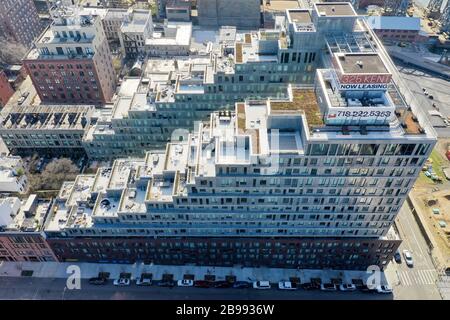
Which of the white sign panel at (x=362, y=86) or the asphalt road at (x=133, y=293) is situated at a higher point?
the white sign panel at (x=362, y=86)

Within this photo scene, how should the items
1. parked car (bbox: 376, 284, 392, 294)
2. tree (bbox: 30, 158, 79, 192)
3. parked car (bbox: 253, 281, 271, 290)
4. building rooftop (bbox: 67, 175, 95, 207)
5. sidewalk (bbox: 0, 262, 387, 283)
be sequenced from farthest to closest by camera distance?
tree (bbox: 30, 158, 79, 192), sidewalk (bbox: 0, 262, 387, 283), parked car (bbox: 253, 281, 271, 290), parked car (bbox: 376, 284, 392, 294), building rooftop (bbox: 67, 175, 95, 207)

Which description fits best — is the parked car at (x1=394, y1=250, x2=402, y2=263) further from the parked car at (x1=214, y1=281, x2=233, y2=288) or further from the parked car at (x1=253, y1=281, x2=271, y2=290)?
the parked car at (x1=214, y1=281, x2=233, y2=288)

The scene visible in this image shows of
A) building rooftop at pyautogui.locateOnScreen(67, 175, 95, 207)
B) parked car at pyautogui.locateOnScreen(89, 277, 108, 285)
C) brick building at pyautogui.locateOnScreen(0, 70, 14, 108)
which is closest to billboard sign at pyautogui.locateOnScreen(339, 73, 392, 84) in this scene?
building rooftop at pyautogui.locateOnScreen(67, 175, 95, 207)

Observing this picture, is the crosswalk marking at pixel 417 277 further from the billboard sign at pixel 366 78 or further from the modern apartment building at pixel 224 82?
the modern apartment building at pixel 224 82

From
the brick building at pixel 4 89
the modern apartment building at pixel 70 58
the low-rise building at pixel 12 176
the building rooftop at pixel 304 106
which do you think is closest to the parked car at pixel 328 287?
the building rooftop at pixel 304 106
